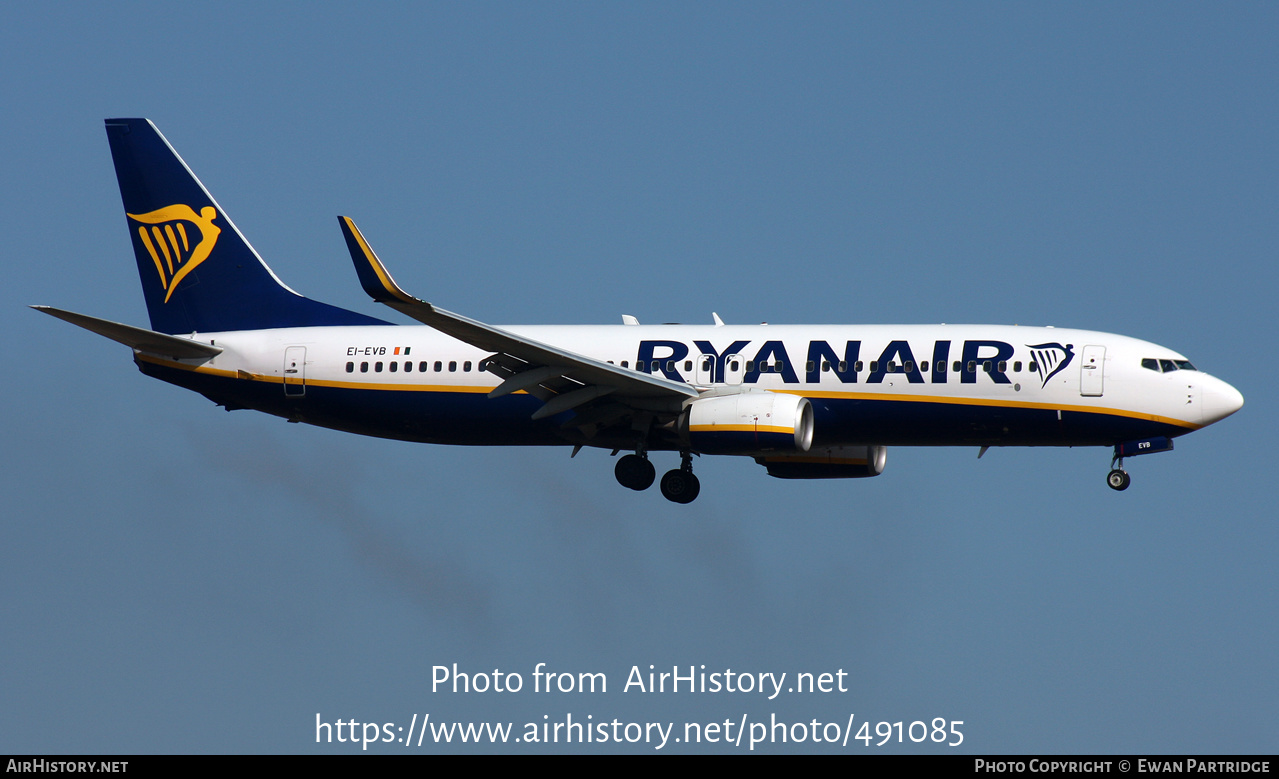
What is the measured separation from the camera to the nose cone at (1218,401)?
4062cm

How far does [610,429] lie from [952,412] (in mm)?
9406

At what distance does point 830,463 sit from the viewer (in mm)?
47281

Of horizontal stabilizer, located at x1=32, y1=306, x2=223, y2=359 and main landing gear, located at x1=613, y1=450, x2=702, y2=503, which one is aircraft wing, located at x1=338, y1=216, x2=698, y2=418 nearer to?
main landing gear, located at x1=613, y1=450, x2=702, y2=503

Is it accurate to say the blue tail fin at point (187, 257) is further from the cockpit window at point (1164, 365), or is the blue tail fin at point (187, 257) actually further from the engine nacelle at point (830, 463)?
the cockpit window at point (1164, 365)

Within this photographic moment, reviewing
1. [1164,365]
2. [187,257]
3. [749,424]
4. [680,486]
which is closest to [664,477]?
[680,486]

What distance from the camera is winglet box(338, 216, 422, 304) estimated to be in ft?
120

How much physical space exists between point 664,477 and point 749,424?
5122 millimetres

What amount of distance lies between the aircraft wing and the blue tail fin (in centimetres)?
871

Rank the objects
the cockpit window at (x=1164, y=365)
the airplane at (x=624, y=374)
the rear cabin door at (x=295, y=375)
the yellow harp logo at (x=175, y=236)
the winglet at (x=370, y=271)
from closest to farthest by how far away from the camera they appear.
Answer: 1. the winglet at (x=370, y=271)
2. the airplane at (x=624, y=374)
3. the cockpit window at (x=1164, y=365)
4. the rear cabin door at (x=295, y=375)
5. the yellow harp logo at (x=175, y=236)

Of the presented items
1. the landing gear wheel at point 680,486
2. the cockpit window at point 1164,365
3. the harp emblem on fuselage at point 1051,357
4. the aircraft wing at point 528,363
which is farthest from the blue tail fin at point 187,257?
the cockpit window at point 1164,365

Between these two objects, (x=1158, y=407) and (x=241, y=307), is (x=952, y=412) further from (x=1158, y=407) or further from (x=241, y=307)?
(x=241, y=307)

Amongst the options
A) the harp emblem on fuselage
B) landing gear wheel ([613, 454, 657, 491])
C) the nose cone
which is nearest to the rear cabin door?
landing gear wheel ([613, 454, 657, 491])

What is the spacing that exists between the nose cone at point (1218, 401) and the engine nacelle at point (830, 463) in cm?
985

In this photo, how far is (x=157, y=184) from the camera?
5044cm
